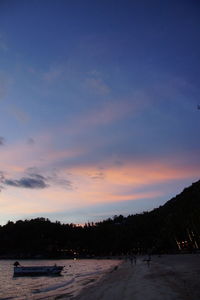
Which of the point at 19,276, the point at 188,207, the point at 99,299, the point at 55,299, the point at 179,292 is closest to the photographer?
the point at 179,292

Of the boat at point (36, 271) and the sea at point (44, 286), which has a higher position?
the boat at point (36, 271)

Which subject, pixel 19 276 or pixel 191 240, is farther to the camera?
pixel 191 240

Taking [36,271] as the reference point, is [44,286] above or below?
below

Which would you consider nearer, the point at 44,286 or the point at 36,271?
the point at 44,286

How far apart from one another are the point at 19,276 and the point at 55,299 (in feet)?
148

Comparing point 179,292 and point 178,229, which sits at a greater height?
point 178,229

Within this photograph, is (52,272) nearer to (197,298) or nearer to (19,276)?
(19,276)

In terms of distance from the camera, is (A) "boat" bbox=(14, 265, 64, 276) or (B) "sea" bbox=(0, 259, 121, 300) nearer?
(B) "sea" bbox=(0, 259, 121, 300)

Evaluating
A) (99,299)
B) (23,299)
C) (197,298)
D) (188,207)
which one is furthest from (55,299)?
(188,207)

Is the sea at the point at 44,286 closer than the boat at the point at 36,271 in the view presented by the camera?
Yes

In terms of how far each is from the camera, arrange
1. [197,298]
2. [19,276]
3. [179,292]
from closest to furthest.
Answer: [197,298]
[179,292]
[19,276]


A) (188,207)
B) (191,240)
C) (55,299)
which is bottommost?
(55,299)

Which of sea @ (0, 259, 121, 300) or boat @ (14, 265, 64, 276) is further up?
boat @ (14, 265, 64, 276)

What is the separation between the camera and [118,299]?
26562mm
